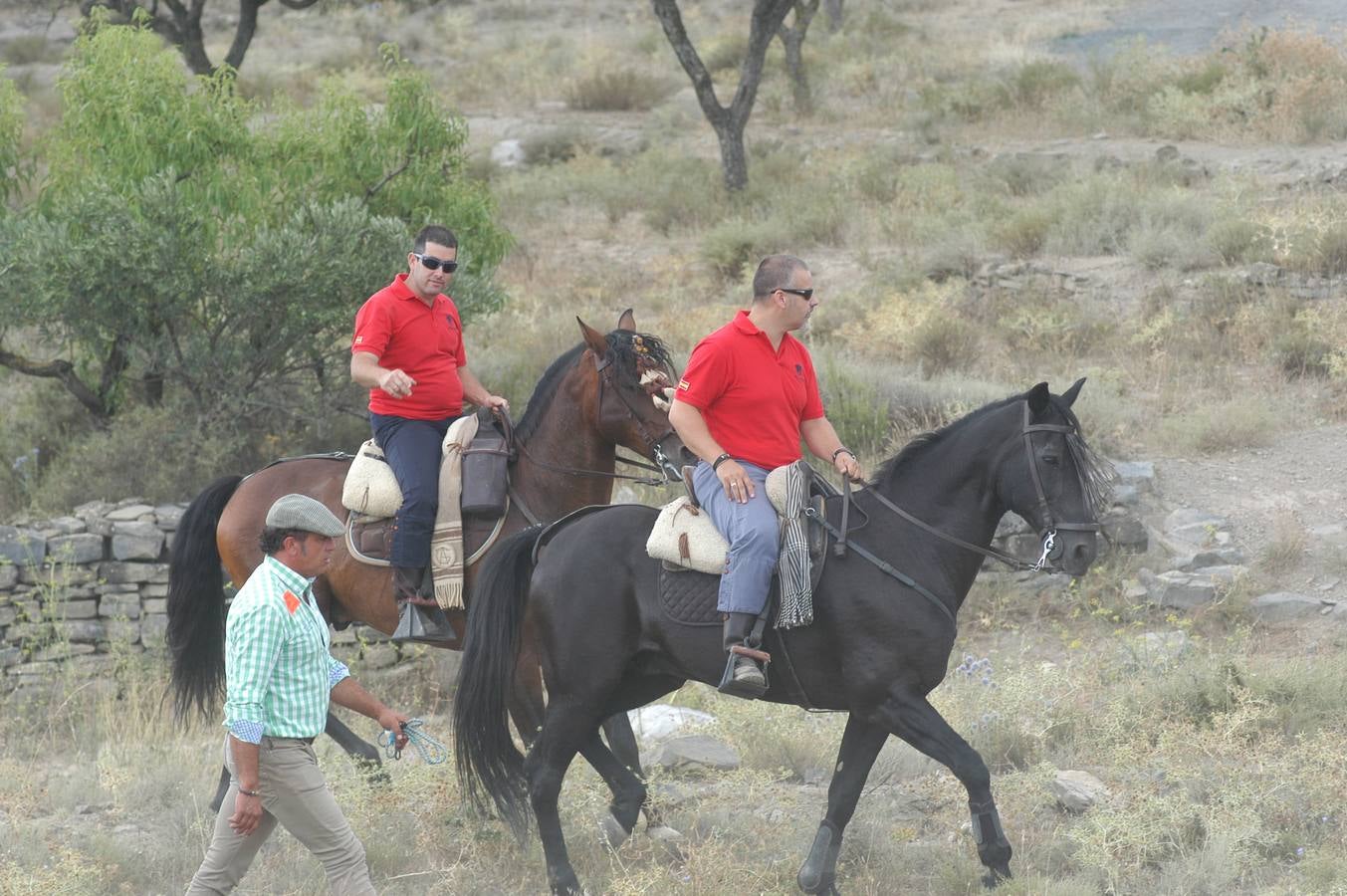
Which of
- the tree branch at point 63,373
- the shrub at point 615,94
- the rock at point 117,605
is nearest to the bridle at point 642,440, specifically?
the rock at point 117,605

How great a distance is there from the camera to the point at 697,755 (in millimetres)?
8008

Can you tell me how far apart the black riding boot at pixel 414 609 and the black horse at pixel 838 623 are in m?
1.03

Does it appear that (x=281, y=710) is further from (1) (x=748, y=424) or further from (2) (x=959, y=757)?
(2) (x=959, y=757)

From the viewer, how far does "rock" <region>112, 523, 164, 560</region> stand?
10.6 metres

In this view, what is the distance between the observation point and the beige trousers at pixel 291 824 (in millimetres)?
4891

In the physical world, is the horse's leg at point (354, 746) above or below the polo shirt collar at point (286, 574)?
below

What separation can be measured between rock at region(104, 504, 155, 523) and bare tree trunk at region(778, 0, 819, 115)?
18.2 meters

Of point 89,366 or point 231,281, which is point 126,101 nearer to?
point 231,281

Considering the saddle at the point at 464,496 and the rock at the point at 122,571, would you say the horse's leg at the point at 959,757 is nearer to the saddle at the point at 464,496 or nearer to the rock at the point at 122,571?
the saddle at the point at 464,496

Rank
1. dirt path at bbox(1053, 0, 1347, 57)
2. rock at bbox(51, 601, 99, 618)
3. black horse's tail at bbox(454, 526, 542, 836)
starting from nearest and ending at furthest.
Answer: black horse's tail at bbox(454, 526, 542, 836) → rock at bbox(51, 601, 99, 618) → dirt path at bbox(1053, 0, 1347, 57)

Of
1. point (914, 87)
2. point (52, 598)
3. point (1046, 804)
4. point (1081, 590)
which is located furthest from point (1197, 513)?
point (914, 87)

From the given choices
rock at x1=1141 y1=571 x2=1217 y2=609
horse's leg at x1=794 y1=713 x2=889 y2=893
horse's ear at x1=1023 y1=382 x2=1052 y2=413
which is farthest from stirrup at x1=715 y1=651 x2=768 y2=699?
rock at x1=1141 y1=571 x2=1217 y2=609

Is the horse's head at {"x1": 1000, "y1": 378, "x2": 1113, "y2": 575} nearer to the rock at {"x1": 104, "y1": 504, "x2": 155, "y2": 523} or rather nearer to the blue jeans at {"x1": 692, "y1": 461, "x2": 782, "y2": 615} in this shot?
the blue jeans at {"x1": 692, "y1": 461, "x2": 782, "y2": 615}

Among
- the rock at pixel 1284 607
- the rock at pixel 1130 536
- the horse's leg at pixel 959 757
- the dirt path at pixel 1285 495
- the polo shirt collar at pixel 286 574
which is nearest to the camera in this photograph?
the polo shirt collar at pixel 286 574
